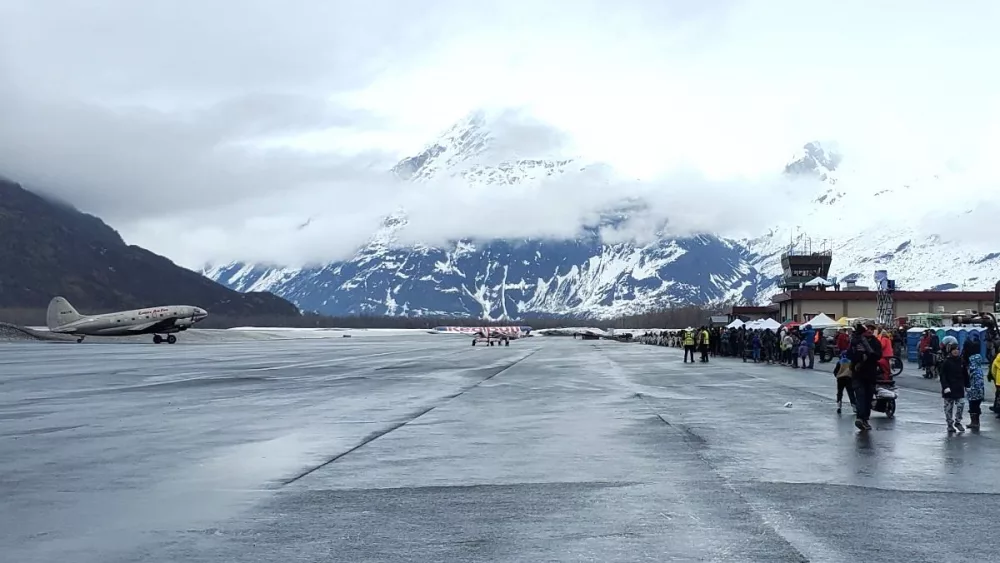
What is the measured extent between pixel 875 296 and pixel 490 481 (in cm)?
9795

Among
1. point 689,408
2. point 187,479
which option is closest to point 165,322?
point 689,408

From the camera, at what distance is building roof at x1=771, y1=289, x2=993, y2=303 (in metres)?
103

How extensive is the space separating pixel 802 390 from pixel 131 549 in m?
23.3

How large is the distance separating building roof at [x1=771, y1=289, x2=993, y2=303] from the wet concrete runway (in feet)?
266

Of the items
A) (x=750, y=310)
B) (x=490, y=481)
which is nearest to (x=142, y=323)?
(x=750, y=310)

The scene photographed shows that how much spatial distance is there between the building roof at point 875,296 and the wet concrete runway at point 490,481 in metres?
81.0

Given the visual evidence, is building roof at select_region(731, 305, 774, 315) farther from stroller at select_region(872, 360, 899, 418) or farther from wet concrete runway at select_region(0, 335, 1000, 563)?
stroller at select_region(872, 360, 899, 418)

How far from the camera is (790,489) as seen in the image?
37.0ft

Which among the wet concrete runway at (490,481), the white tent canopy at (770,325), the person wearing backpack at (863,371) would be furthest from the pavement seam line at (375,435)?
the white tent canopy at (770,325)

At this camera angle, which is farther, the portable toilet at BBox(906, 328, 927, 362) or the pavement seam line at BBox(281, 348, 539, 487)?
the portable toilet at BBox(906, 328, 927, 362)

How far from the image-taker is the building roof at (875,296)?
102688 millimetres

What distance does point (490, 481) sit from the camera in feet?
39.3

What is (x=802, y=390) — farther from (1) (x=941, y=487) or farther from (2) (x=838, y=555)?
(2) (x=838, y=555)

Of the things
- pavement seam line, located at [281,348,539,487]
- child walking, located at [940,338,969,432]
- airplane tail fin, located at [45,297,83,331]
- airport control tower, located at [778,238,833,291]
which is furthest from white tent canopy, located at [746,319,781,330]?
airport control tower, located at [778,238,833,291]
